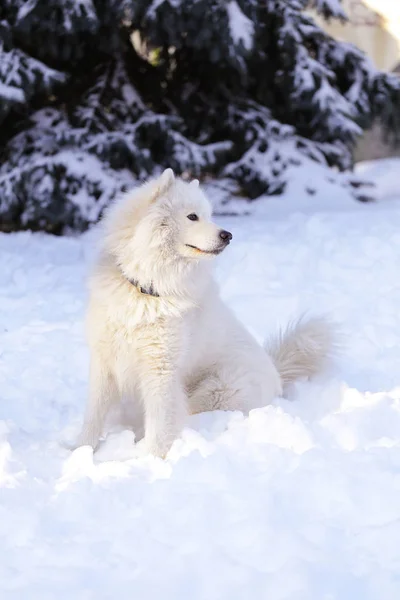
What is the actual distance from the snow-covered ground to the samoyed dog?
0.16m

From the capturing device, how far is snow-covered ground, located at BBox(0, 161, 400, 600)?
7.04 feet

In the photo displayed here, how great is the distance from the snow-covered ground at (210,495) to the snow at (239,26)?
3.83 metres

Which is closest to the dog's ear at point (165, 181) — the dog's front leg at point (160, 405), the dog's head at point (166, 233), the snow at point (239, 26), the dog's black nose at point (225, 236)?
the dog's head at point (166, 233)

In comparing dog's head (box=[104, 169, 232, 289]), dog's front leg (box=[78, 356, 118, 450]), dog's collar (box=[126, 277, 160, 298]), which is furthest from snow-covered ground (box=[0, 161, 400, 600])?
dog's head (box=[104, 169, 232, 289])

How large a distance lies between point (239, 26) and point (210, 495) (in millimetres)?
5956

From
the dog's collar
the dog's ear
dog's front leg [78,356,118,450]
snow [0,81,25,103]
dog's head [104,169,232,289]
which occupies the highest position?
the dog's ear

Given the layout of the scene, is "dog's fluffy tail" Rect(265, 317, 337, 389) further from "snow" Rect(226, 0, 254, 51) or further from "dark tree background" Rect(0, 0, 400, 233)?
"snow" Rect(226, 0, 254, 51)

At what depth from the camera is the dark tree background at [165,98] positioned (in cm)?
738

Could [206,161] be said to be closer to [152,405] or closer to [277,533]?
[152,405]

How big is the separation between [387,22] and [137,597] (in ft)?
45.1

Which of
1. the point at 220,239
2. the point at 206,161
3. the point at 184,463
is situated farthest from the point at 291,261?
the point at 184,463

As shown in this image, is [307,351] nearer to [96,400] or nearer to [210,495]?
[96,400]

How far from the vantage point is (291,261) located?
6.32m

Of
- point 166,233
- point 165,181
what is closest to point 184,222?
point 166,233
